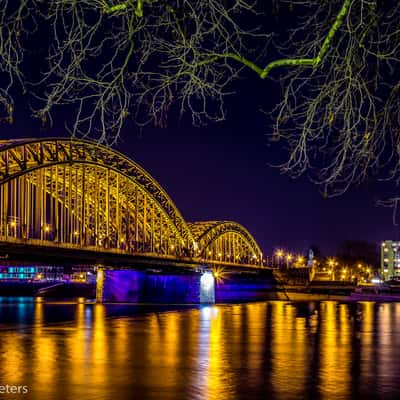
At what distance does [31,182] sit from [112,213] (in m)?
26.3

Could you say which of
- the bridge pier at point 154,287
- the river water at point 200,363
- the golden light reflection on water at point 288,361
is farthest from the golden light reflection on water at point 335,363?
the bridge pier at point 154,287

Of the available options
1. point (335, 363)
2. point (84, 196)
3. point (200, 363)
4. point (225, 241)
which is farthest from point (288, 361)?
point (225, 241)

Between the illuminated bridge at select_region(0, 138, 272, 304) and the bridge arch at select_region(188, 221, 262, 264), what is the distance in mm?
1296

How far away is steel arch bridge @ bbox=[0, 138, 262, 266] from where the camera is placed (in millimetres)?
65375

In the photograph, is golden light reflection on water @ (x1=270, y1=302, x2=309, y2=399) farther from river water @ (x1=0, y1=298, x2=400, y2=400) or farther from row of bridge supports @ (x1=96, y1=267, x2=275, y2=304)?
row of bridge supports @ (x1=96, y1=267, x2=275, y2=304)

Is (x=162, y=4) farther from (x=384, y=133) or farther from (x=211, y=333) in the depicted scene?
(x=211, y=333)

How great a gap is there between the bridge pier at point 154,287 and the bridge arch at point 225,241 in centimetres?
2631

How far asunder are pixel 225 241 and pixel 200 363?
5050 inches

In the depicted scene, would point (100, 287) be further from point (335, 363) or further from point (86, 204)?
point (335, 363)

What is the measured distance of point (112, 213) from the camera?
9862cm

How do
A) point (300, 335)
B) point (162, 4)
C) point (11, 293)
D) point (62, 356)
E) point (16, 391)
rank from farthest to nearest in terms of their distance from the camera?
point (11, 293), point (300, 335), point (62, 356), point (16, 391), point (162, 4)

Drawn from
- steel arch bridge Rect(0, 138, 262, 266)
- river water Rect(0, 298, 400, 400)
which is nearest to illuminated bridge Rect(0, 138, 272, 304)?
steel arch bridge Rect(0, 138, 262, 266)

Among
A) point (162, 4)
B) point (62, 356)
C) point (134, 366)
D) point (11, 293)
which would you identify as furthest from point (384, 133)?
point (11, 293)

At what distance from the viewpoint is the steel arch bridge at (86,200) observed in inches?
2574
